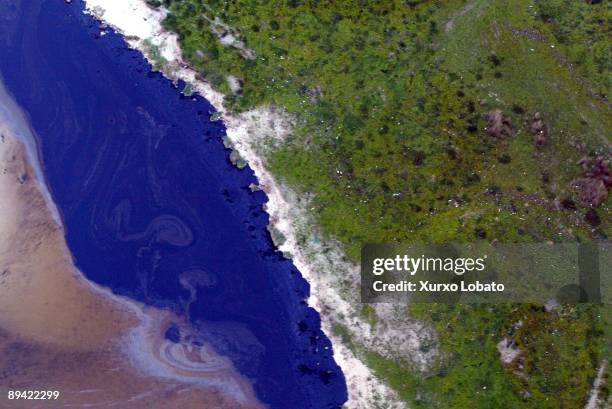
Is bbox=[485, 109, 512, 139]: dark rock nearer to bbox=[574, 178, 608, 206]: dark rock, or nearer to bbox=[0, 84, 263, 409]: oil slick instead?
bbox=[574, 178, 608, 206]: dark rock

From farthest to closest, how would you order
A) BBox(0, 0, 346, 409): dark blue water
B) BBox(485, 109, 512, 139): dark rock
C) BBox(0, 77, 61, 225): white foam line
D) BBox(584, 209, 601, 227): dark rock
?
BBox(0, 77, 61, 225): white foam line < BBox(485, 109, 512, 139): dark rock < BBox(584, 209, 601, 227): dark rock < BBox(0, 0, 346, 409): dark blue water

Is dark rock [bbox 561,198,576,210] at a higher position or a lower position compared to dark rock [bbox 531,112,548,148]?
lower

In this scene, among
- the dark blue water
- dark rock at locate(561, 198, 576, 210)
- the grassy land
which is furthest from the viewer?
dark rock at locate(561, 198, 576, 210)

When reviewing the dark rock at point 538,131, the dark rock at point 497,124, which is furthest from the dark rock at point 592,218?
the dark rock at point 497,124

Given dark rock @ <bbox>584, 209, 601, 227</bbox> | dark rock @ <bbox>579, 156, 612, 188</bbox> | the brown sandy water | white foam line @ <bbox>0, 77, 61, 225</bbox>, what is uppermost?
white foam line @ <bbox>0, 77, 61, 225</bbox>

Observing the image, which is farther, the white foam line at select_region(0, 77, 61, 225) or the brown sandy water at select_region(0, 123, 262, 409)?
the white foam line at select_region(0, 77, 61, 225)

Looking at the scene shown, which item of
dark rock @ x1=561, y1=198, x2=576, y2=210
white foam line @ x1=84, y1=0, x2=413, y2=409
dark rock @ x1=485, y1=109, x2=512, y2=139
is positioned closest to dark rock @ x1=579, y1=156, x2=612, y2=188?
dark rock @ x1=561, y1=198, x2=576, y2=210
